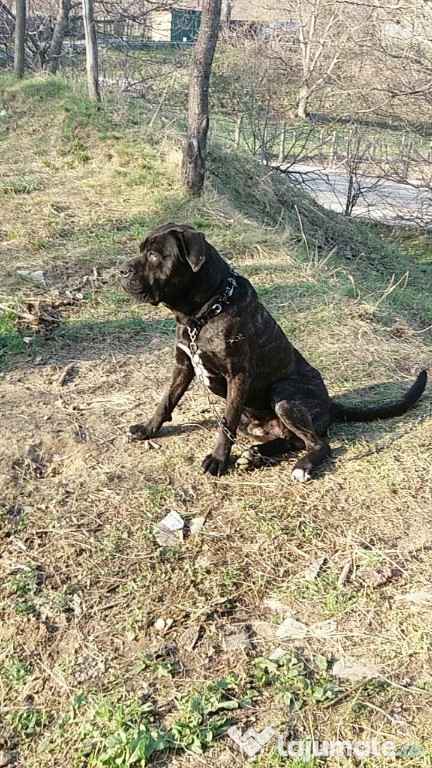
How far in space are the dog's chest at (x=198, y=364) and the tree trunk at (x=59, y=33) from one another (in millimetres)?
12246

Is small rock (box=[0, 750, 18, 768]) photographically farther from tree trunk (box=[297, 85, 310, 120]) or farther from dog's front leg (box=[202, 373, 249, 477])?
tree trunk (box=[297, 85, 310, 120])

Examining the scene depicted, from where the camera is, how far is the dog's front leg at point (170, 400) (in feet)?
13.3

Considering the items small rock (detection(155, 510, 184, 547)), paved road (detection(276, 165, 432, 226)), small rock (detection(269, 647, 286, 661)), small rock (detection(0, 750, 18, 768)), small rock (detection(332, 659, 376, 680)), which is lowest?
paved road (detection(276, 165, 432, 226))

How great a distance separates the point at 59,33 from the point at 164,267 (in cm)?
1276

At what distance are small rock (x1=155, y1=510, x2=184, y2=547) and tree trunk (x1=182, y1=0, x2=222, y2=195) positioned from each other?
5737mm

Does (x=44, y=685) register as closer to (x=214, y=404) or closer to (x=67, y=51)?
(x=214, y=404)

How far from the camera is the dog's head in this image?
11.6ft

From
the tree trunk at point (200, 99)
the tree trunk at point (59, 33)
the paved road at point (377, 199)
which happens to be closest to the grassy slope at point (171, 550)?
the tree trunk at point (200, 99)

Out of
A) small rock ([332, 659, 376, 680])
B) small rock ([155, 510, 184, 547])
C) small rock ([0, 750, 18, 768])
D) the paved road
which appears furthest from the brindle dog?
the paved road

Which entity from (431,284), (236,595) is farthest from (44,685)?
(431,284)

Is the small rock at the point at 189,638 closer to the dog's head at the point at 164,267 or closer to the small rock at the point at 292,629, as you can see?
the small rock at the point at 292,629

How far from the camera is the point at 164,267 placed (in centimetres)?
357

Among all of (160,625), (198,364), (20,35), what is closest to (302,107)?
(20,35)

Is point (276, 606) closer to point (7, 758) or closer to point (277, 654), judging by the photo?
point (277, 654)
